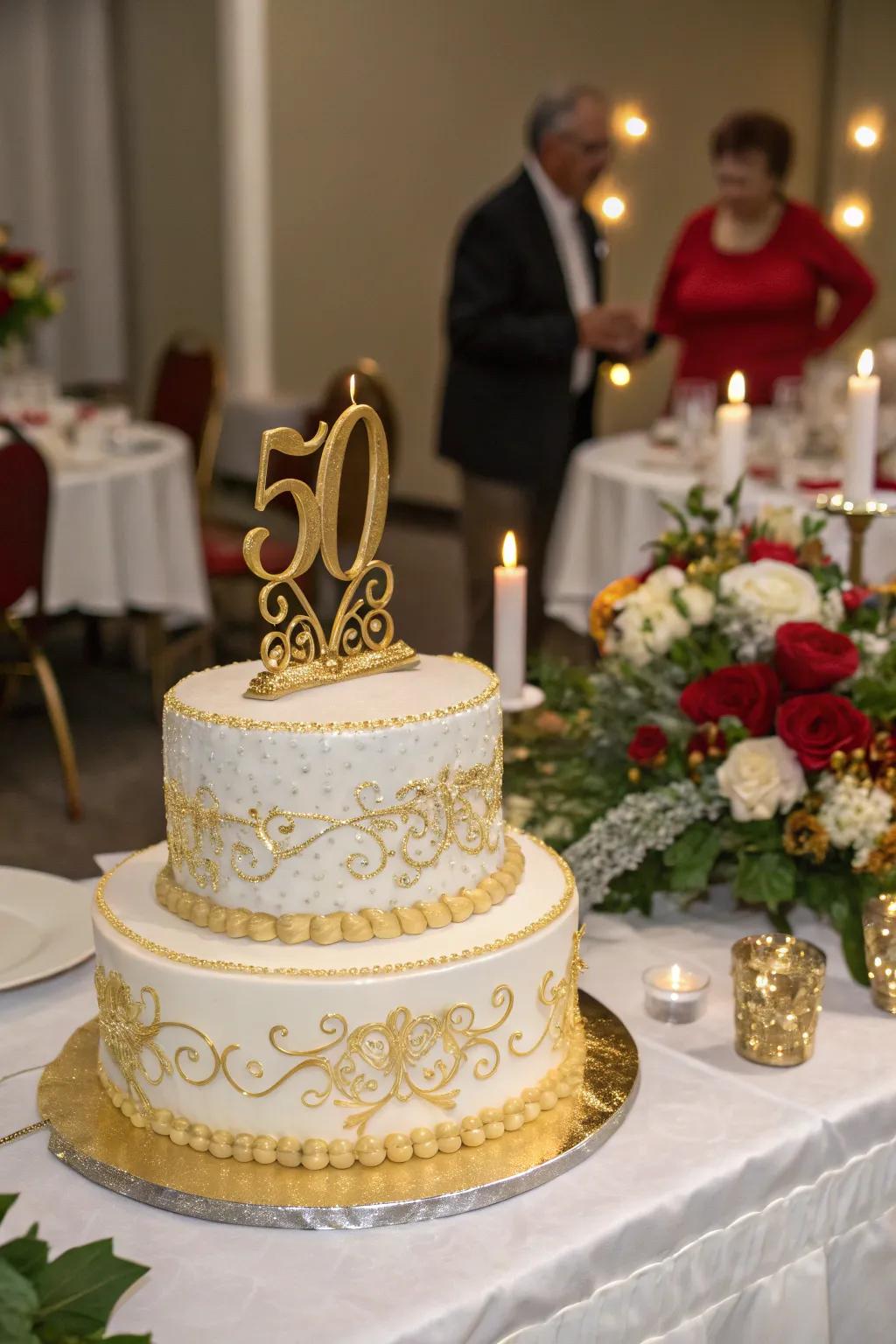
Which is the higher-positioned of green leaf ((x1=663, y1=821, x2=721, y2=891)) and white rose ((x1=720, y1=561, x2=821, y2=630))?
white rose ((x1=720, y1=561, x2=821, y2=630))

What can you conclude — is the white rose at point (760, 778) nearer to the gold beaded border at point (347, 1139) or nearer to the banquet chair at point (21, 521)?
the gold beaded border at point (347, 1139)

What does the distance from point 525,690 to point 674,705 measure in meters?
0.23

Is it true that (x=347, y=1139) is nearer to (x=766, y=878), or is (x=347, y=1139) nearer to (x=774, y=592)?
(x=766, y=878)

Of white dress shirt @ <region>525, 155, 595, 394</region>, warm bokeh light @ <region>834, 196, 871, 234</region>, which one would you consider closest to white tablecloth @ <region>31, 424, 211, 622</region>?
white dress shirt @ <region>525, 155, 595, 394</region>

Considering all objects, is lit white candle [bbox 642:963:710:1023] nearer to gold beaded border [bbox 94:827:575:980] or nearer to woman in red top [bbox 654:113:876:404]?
gold beaded border [bbox 94:827:575:980]

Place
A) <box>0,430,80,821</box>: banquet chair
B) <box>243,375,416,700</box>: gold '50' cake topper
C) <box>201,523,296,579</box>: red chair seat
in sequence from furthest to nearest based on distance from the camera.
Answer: <box>201,523,296,579</box>: red chair seat < <box>0,430,80,821</box>: banquet chair < <box>243,375,416,700</box>: gold '50' cake topper

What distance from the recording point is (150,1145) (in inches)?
59.8

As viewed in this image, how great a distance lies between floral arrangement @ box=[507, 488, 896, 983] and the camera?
194cm

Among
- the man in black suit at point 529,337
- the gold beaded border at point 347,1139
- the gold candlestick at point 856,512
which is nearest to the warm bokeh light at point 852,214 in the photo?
the man in black suit at point 529,337

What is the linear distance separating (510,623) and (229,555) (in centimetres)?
365

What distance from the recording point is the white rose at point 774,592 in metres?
2.04

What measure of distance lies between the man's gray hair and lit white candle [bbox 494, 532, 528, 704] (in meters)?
2.88

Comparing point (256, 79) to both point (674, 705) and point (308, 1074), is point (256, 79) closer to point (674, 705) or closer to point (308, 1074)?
point (674, 705)

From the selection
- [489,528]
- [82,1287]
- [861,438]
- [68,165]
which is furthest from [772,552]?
[68,165]
